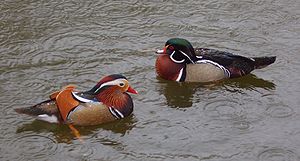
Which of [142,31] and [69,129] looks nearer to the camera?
[69,129]

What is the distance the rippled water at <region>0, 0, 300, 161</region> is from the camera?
7.26m

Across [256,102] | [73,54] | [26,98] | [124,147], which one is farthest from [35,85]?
[256,102]

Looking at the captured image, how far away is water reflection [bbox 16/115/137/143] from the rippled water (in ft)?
0.04

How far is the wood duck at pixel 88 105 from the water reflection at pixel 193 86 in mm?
822

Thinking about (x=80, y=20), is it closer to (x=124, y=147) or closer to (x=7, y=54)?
(x=7, y=54)

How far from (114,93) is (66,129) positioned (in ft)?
2.25

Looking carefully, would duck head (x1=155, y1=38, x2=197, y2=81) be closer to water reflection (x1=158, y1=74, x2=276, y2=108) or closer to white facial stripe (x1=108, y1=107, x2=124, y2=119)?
water reflection (x1=158, y1=74, x2=276, y2=108)

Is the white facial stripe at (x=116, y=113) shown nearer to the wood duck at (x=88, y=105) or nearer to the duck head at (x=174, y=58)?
the wood duck at (x=88, y=105)

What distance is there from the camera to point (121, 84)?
7.73 meters

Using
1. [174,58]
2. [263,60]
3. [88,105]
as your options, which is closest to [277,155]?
[263,60]

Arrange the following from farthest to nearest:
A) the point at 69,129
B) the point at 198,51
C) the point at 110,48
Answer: the point at 110,48 → the point at 198,51 → the point at 69,129

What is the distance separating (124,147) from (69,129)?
705 mm


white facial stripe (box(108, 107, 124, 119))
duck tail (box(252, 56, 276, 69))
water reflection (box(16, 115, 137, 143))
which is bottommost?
water reflection (box(16, 115, 137, 143))

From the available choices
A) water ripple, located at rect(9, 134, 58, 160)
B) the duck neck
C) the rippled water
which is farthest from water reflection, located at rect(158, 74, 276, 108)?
water ripple, located at rect(9, 134, 58, 160)
